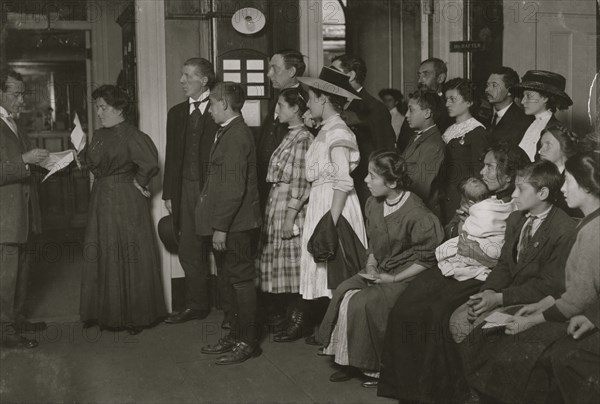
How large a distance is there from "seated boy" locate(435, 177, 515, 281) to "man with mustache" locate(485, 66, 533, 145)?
3.06ft

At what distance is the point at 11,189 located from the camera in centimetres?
466

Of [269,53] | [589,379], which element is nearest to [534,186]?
[589,379]

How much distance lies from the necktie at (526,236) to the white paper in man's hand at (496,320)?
0.98 ft

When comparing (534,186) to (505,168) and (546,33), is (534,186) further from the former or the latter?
(546,33)

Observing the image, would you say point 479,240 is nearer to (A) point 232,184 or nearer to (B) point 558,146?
(B) point 558,146

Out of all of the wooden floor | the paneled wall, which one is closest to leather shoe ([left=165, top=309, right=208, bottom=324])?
the wooden floor

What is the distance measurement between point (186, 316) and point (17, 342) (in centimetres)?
115

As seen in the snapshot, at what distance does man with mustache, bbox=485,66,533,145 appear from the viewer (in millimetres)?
4559

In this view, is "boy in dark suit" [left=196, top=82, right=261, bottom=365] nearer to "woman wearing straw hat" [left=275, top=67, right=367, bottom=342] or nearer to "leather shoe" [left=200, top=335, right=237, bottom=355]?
"leather shoe" [left=200, top=335, right=237, bottom=355]

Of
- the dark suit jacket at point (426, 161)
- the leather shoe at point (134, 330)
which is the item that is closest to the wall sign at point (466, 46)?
the dark suit jacket at point (426, 161)

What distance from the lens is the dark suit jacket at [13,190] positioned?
181 inches

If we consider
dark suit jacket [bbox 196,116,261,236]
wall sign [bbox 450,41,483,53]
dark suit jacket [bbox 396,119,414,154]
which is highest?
wall sign [bbox 450,41,483,53]

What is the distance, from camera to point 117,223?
498cm

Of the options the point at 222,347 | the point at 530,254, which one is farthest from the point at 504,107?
the point at 222,347
